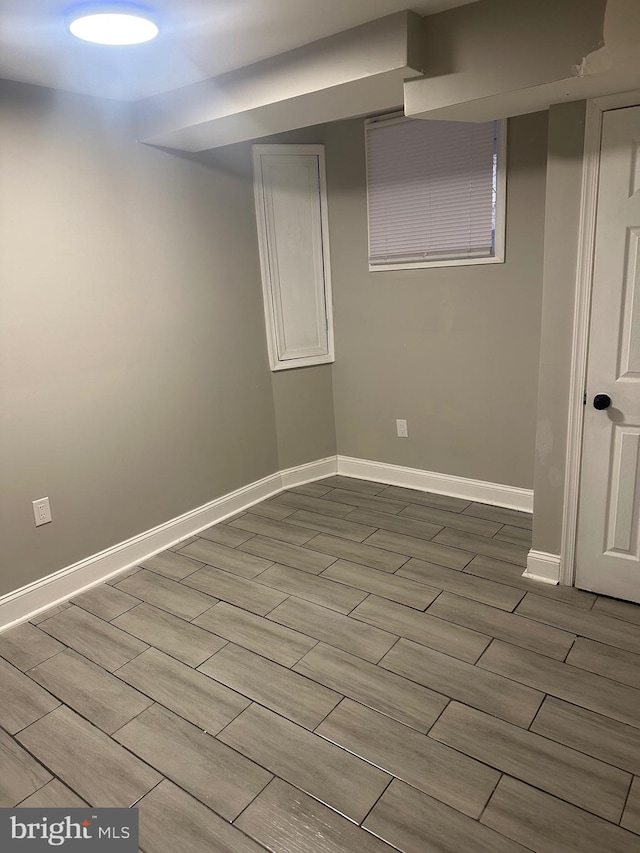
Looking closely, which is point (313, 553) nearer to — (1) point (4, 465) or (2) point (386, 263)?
(1) point (4, 465)

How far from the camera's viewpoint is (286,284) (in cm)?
376

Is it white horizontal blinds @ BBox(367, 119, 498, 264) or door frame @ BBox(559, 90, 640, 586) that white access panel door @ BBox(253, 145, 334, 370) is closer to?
white horizontal blinds @ BBox(367, 119, 498, 264)

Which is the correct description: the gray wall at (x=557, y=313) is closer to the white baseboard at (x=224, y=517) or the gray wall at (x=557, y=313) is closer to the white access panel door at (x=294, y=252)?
the white baseboard at (x=224, y=517)

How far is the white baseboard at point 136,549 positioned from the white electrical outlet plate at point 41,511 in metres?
0.27

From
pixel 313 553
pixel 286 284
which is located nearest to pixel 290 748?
pixel 313 553

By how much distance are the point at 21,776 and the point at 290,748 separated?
0.83m

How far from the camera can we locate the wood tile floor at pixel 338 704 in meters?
1.63

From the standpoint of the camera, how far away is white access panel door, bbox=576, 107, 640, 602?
2201 millimetres

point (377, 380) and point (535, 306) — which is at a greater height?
point (535, 306)

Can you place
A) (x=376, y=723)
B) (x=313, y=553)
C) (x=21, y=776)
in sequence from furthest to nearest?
1. (x=313, y=553)
2. (x=376, y=723)
3. (x=21, y=776)

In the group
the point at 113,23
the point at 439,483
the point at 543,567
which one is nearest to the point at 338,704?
the point at 543,567

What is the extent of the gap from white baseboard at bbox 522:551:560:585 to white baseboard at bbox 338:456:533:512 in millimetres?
734

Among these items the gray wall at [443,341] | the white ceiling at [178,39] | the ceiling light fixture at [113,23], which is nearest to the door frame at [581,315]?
the white ceiling at [178,39]

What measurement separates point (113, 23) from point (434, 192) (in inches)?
76.3
